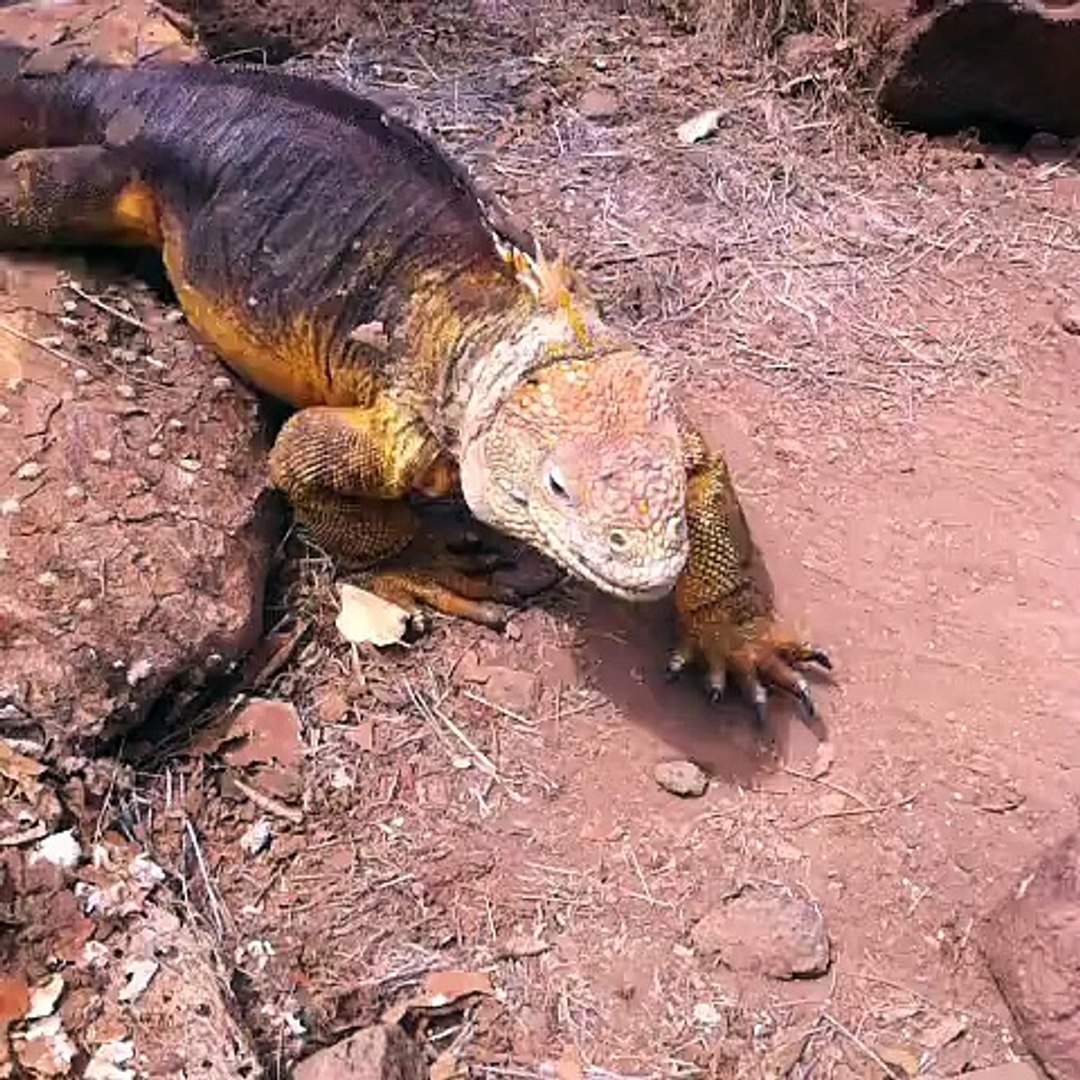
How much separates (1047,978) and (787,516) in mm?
2010

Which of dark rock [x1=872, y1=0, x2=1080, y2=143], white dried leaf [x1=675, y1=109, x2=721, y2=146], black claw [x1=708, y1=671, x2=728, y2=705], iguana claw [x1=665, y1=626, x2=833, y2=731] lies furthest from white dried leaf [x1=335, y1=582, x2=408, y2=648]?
dark rock [x1=872, y1=0, x2=1080, y2=143]

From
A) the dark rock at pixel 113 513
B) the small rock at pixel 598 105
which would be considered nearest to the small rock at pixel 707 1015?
the dark rock at pixel 113 513

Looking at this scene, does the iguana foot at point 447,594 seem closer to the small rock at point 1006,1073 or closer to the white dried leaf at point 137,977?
the white dried leaf at point 137,977

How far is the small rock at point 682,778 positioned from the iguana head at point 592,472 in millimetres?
810

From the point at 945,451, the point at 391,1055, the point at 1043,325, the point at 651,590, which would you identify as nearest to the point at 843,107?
the point at 1043,325

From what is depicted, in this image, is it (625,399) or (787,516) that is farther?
(787,516)

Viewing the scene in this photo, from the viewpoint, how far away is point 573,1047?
156 inches

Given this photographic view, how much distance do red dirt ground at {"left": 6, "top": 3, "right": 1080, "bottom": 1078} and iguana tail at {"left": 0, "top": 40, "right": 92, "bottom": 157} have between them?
6.19 ft

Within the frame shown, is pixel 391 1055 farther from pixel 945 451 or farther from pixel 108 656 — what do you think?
pixel 945 451

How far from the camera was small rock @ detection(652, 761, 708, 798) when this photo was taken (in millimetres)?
4570

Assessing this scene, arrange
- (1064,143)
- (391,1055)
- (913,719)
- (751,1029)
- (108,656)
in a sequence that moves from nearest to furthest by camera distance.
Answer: (391,1055)
(751,1029)
(108,656)
(913,719)
(1064,143)

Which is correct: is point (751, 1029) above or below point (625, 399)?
below

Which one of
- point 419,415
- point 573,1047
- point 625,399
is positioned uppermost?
point 625,399

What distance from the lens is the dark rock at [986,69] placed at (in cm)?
694
